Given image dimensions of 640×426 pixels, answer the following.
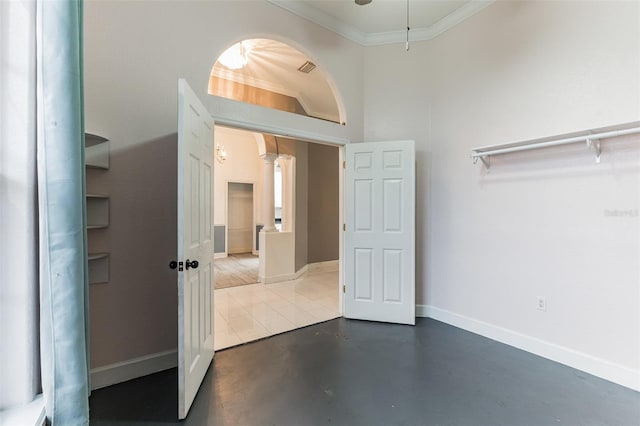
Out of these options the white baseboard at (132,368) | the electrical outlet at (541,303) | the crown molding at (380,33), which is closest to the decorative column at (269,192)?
the crown molding at (380,33)

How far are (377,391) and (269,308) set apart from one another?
2.05 m

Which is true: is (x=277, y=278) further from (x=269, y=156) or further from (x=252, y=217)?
(x=252, y=217)

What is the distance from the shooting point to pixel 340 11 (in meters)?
3.04

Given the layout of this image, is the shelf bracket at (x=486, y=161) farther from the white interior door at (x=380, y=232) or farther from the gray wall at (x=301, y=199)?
the gray wall at (x=301, y=199)

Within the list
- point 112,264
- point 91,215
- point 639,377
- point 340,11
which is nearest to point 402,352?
point 639,377

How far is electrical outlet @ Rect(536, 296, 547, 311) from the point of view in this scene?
246 cm

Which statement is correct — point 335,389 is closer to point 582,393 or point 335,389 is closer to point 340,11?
point 582,393

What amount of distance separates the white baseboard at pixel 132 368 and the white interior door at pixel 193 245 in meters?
0.33

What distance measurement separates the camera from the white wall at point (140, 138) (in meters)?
2.01

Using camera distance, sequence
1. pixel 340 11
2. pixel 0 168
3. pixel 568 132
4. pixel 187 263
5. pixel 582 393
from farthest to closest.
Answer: pixel 340 11
pixel 568 132
pixel 582 393
pixel 187 263
pixel 0 168

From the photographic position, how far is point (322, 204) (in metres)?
6.09

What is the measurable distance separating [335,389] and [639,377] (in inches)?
84.4

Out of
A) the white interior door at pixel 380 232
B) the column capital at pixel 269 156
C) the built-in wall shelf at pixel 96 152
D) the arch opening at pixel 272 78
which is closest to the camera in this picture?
the built-in wall shelf at pixel 96 152

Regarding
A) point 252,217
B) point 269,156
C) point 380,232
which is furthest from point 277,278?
point 252,217
